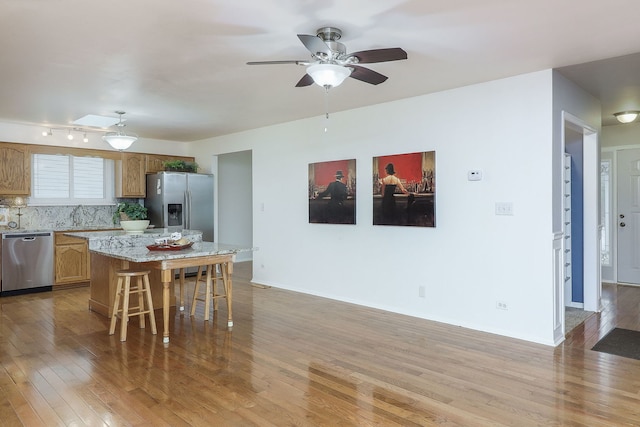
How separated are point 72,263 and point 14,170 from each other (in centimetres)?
156

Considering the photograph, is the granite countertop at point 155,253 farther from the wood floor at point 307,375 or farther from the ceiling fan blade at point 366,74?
the ceiling fan blade at point 366,74

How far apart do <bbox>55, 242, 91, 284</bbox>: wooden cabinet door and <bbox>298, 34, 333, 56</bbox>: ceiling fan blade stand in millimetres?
5501

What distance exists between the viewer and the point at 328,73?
277 centimetres

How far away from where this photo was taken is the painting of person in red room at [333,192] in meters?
5.33

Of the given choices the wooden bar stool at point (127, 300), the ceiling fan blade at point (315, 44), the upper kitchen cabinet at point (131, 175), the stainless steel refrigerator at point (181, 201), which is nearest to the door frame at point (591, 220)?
the ceiling fan blade at point (315, 44)

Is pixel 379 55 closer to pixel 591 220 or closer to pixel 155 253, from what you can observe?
pixel 155 253

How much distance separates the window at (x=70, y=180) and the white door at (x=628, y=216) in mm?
8283

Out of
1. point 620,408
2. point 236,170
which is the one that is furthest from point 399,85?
point 236,170

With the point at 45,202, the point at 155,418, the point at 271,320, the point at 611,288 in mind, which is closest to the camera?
the point at 155,418

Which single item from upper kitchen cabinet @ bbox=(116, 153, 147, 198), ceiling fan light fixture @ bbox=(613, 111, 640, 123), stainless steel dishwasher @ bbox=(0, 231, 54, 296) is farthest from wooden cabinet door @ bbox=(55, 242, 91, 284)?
ceiling fan light fixture @ bbox=(613, 111, 640, 123)

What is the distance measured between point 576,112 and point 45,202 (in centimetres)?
733

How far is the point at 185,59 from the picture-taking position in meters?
3.43

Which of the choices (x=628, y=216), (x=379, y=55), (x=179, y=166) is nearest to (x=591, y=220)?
(x=628, y=216)

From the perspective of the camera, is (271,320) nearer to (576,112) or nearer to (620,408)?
(620,408)
